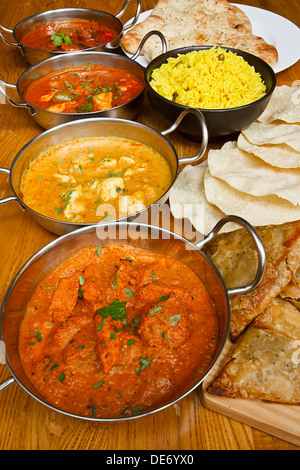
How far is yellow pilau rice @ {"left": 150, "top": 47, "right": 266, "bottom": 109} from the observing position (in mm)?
2479

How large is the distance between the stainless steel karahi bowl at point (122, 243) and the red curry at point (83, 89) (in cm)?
111

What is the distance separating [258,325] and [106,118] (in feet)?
4.66

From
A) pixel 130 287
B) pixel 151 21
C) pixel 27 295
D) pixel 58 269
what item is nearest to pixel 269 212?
pixel 130 287

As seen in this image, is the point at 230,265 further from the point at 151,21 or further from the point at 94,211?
the point at 151,21

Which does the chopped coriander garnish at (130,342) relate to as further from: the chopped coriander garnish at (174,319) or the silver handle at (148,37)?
the silver handle at (148,37)

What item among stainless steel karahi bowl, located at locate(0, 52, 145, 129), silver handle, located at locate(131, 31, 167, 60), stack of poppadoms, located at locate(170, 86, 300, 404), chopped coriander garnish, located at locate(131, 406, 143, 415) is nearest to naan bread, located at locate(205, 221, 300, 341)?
stack of poppadoms, located at locate(170, 86, 300, 404)

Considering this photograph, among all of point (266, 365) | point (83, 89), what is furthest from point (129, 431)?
point (83, 89)

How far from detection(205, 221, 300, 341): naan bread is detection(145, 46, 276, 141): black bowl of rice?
712 mm

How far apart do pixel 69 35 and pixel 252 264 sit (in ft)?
8.61

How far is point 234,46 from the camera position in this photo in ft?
9.87

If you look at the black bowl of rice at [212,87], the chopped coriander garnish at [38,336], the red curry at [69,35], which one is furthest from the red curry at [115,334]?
the red curry at [69,35]

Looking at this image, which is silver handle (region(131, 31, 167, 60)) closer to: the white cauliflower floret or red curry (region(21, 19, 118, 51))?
red curry (region(21, 19, 118, 51))

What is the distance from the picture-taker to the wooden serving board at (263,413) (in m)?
1.35

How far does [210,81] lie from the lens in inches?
99.1
